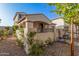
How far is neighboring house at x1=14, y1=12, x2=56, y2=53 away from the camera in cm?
1084

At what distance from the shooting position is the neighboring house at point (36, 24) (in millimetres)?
10836

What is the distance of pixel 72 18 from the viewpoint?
1084cm

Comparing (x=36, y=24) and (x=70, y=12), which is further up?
(x=70, y=12)

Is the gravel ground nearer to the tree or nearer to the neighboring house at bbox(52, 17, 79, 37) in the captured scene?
the neighboring house at bbox(52, 17, 79, 37)

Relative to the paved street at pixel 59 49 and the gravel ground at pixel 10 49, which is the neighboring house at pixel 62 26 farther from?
the gravel ground at pixel 10 49

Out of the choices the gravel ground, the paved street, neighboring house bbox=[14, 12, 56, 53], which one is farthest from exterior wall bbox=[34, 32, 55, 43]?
the gravel ground

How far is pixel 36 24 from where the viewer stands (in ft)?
35.6

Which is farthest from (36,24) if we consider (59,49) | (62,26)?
(59,49)

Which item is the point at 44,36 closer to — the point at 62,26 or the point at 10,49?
the point at 62,26

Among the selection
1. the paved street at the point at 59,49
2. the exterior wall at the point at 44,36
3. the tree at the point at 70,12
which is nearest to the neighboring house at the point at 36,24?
the exterior wall at the point at 44,36

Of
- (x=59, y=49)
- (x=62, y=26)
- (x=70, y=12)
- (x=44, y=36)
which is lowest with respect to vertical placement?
(x=59, y=49)

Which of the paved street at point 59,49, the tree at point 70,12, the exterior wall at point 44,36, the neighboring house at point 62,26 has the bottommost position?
the paved street at point 59,49

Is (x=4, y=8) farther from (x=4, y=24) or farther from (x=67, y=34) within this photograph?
(x=67, y=34)

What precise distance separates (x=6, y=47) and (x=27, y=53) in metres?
0.32
